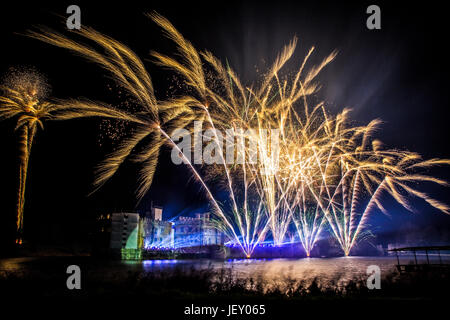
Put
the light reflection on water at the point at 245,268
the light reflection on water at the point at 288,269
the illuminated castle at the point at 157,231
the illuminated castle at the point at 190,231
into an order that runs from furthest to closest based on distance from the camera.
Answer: the illuminated castle at the point at 190,231 → the illuminated castle at the point at 157,231 → the light reflection on water at the point at 245,268 → the light reflection on water at the point at 288,269

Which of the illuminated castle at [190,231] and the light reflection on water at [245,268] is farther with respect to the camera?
the illuminated castle at [190,231]

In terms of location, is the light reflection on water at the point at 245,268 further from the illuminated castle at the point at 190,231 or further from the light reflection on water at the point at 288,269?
the illuminated castle at the point at 190,231

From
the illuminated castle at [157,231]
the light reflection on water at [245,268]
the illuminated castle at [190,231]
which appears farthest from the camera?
the illuminated castle at [190,231]

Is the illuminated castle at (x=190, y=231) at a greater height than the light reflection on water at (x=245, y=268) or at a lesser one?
greater

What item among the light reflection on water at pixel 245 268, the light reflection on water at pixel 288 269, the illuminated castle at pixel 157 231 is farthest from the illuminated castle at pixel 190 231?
the light reflection on water at pixel 245 268

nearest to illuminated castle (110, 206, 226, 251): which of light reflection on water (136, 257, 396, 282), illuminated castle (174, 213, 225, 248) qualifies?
illuminated castle (174, 213, 225, 248)

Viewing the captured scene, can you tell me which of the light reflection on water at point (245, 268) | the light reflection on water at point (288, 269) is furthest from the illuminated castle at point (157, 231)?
the light reflection on water at point (288, 269)

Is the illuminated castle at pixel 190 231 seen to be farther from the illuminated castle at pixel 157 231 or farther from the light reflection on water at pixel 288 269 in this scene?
the light reflection on water at pixel 288 269

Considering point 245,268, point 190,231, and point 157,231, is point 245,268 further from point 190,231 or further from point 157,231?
point 190,231

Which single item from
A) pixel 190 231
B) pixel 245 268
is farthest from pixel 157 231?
pixel 245 268
